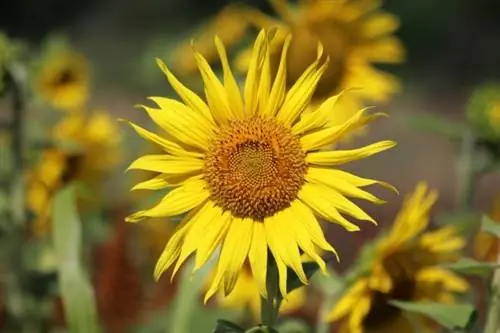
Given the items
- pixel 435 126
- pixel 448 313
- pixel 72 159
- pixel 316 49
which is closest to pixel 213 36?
pixel 316 49

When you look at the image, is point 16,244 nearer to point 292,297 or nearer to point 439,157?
point 292,297

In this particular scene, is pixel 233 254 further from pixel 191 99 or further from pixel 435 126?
pixel 435 126

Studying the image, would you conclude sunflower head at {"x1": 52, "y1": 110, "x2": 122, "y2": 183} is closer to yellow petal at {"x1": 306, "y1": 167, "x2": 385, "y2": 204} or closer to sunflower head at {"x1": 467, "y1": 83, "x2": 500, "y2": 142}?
sunflower head at {"x1": 467, "y1": 83, "x2": 500, "y2": 142}

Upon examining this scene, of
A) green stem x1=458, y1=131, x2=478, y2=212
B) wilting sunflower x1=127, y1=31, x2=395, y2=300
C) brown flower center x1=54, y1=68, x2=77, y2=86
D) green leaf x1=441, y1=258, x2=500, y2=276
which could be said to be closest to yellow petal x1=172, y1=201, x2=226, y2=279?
wilting sunflower x1=127, y1=31, x2=395, y2=300

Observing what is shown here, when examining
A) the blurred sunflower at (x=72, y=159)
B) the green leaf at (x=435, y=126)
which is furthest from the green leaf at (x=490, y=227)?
the blurred sunflower at (x=72, y=159)

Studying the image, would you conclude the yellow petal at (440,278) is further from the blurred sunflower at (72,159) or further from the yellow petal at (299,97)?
the blurred sunflower at (72,159)
